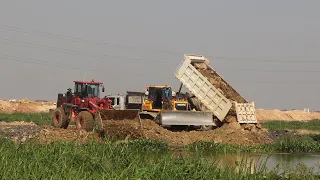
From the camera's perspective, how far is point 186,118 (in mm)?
23859

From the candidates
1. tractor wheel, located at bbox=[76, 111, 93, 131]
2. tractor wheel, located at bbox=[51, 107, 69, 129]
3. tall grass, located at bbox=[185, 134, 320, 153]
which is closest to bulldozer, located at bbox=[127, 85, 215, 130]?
tractor wheel, located at bbox=[76, 111, 93, 131]

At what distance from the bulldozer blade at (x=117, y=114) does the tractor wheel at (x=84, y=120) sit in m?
1.66

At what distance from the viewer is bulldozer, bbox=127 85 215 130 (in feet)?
77.3

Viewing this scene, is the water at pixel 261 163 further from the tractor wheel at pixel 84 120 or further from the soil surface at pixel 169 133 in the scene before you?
Result: the tractor wheel at pixel 84 120

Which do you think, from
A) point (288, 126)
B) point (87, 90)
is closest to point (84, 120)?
point (87, 90)

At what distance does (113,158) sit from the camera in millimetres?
10320

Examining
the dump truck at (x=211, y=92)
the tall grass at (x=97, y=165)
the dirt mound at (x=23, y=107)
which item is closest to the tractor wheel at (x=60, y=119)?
the dump truck at (x=211, y=92)

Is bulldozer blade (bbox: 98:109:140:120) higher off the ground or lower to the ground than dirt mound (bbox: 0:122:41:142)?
higher

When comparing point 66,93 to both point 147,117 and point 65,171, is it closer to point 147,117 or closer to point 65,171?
point 147,117

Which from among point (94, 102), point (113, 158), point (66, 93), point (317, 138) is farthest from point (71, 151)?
point (317, 138)

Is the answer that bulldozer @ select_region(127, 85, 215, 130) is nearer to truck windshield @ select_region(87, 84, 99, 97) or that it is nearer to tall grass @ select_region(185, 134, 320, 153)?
truck windshield @ select_region(87, 84, 99, 97)

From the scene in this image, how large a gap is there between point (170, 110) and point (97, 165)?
14721mm

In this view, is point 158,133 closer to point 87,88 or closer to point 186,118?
point 186,118

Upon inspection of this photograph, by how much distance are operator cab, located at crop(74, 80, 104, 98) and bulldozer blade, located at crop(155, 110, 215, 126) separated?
3.57 meters
